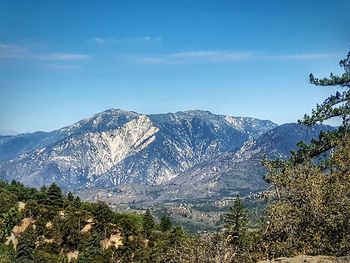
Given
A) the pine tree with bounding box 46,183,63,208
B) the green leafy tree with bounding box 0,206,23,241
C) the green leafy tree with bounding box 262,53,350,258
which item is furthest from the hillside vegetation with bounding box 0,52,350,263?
the pine tree with bounding box 46,183,63,208

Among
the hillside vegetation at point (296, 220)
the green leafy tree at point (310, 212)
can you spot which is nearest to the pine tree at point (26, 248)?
the hillside vegetation at point (296, 220)

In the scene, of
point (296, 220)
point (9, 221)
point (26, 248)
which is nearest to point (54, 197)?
point (9, 221)

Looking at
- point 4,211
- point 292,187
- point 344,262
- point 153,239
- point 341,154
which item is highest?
point 341,154

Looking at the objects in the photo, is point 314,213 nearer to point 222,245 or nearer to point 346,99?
point 222,245

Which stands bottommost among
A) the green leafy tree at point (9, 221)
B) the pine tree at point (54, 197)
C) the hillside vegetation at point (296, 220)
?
the green leafy tree at point (9, 221)

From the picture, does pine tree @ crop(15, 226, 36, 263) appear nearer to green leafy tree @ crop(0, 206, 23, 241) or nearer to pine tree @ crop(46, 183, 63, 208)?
green leafy tree @ crop(0, 206, 23, 241)

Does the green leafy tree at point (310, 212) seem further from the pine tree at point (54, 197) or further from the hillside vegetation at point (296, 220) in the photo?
the pine tree at point (54, 197)

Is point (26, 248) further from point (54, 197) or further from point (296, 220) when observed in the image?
point (296, 220)

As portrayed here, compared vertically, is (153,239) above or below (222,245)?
below

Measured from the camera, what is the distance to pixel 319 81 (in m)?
49.2

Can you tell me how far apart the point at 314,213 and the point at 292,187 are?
3815 millimetres

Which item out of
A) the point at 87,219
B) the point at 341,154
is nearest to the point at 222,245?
the point at 341,154

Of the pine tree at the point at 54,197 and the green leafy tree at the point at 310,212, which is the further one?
the pine tree at the point at 54,197

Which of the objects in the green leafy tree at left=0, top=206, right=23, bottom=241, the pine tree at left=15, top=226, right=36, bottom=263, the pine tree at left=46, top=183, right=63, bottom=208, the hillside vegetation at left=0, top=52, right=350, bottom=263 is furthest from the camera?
the pine tree at left=46, top=183, right=63, bottom=208
